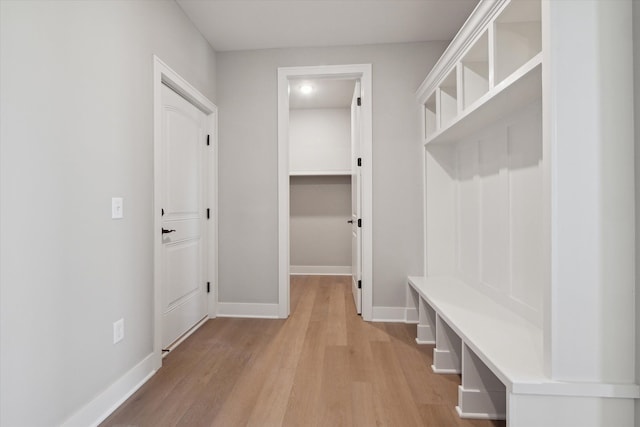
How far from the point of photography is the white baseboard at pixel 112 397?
1501 mm

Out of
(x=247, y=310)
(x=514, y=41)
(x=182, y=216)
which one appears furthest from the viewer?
(x=247, y=310)

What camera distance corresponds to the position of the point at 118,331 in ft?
5.78

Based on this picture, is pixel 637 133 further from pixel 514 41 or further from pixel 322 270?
pixel 322 270

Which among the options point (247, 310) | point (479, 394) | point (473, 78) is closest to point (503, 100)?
point (473, 78)

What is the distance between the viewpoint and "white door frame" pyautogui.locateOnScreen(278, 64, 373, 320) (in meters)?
2.99

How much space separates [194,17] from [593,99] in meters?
2.67

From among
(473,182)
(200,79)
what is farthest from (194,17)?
(473,182)

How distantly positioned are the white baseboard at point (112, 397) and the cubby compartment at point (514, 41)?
242cm

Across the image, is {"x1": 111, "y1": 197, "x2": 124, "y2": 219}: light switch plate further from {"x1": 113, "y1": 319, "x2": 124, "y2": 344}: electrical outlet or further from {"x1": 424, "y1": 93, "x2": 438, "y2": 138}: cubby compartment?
{"x1": 424, "y1": 93, "x2": 438, "y2": 138}: cubby compartment

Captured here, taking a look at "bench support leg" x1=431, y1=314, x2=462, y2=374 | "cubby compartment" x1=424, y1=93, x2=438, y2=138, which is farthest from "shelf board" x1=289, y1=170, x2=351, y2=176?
"bench support leg" x1=431, y1=314, x2=462, y2=374

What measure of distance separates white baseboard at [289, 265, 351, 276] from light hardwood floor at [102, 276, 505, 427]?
83.9 inches

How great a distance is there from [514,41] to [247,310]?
281cm

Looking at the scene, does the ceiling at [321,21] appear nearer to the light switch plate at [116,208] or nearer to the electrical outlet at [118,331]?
the light switch plate at [116,208]

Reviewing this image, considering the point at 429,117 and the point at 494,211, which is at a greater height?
the point at 429,117
